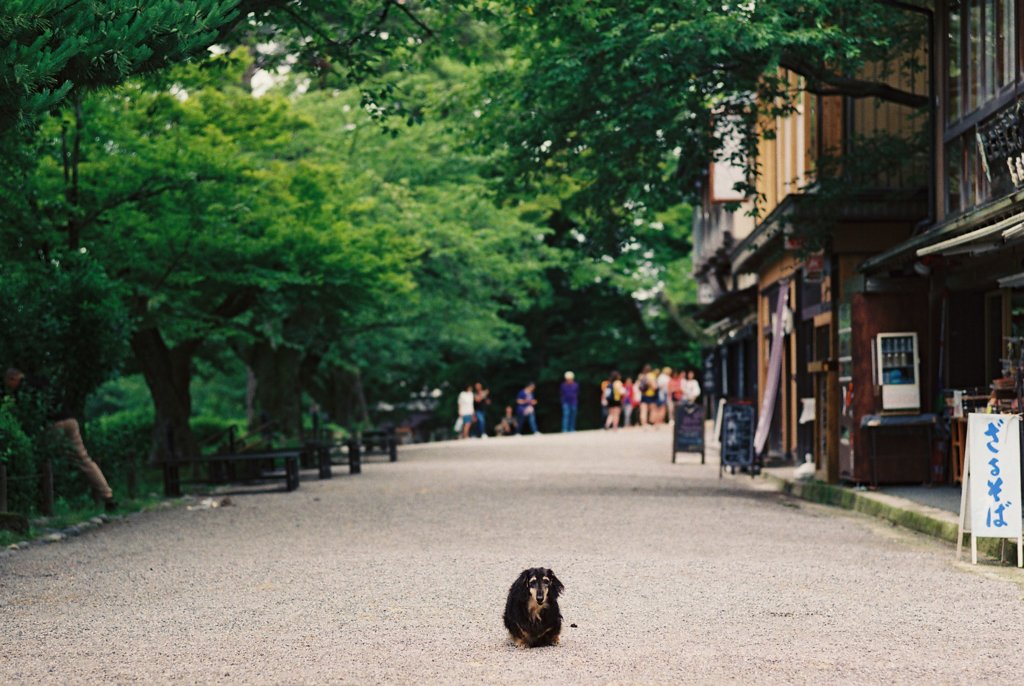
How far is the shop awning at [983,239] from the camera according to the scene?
13186 millimetres

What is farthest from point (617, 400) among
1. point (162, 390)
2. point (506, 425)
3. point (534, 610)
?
point (534, 610)

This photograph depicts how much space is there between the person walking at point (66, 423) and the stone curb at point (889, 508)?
8885mm

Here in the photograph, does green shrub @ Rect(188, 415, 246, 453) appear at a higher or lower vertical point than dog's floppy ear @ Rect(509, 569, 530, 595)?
higher

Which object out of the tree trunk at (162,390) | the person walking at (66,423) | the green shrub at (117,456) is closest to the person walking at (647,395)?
the tree trunk at (162,390)

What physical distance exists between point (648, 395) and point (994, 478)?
122ft

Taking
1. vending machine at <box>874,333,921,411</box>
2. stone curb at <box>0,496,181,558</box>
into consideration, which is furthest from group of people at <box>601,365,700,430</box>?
stone curb at <box>0,496,181,558</box>

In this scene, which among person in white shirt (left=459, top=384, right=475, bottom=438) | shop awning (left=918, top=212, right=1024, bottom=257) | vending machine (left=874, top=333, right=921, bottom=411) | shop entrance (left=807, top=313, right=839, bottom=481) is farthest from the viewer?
person in white shirt (left=459, top=384, right=475, bottom=438)

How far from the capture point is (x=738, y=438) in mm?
25219

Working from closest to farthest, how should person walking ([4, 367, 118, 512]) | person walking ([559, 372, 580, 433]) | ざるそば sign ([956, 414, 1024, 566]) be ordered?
ざるそば sign ([956, 414, 1024, 566]) < person walking ([4, 367, 118, 512]) < person walking ([559, 372, 580, 433])

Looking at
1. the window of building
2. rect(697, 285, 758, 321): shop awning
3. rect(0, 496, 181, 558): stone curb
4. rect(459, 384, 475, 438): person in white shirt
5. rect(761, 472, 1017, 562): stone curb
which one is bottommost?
rect(0, 496, 181, 558): stone curb

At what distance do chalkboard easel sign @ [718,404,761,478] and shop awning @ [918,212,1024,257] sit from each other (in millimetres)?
9646

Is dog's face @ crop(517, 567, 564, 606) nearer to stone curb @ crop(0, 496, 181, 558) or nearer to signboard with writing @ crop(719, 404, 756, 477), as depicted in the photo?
stone curb @ crop(0, 496, 181, 558)

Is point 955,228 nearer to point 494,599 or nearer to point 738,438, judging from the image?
point 494,599

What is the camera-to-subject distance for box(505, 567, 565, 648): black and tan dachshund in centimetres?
780
